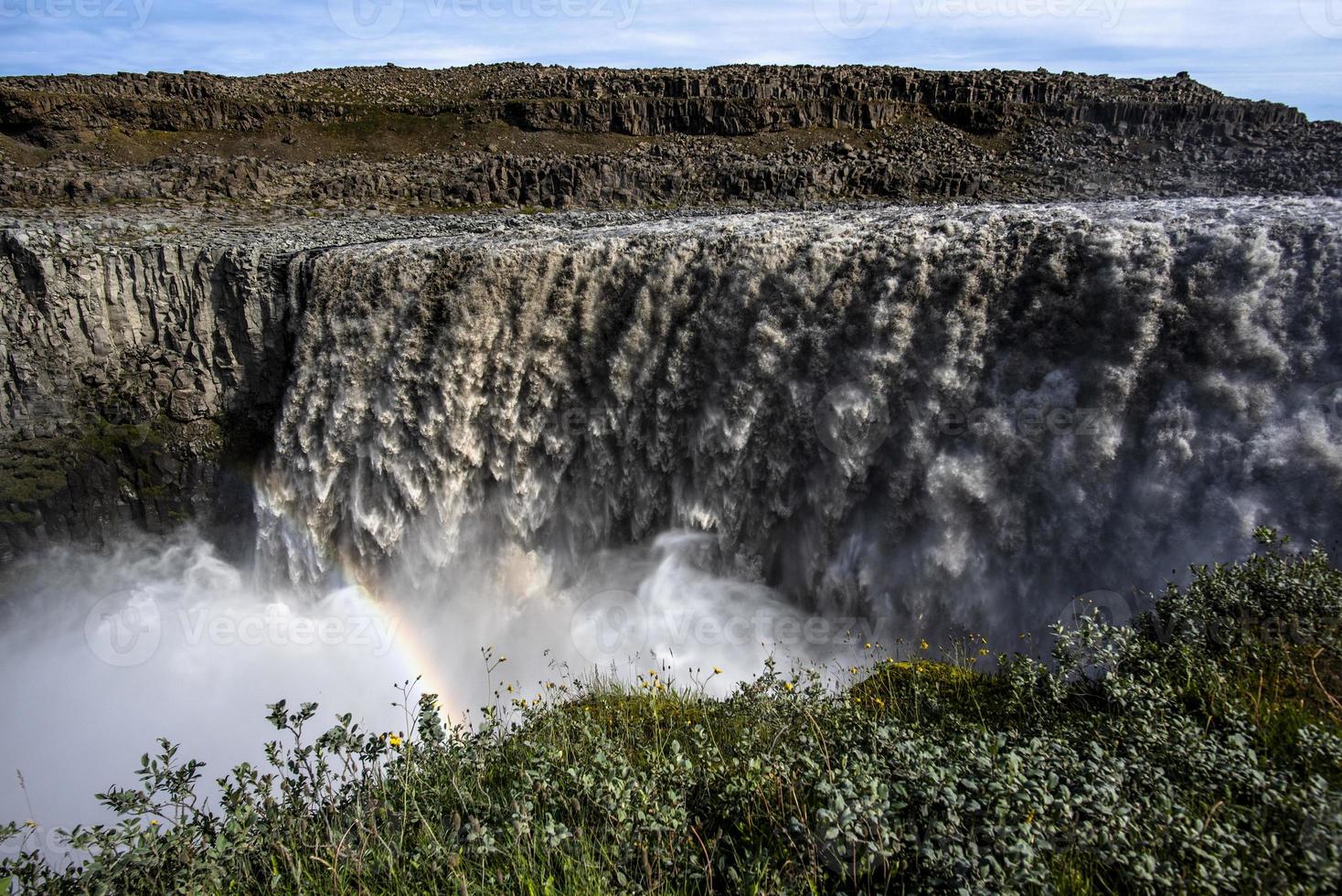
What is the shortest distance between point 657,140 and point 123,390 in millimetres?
17390

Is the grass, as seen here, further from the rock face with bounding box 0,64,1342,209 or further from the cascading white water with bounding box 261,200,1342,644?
the rock face with bounding box 0,64,1342,209

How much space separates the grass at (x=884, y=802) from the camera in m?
3.51

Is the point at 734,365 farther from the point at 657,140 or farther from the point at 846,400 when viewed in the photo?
the point at 657,140

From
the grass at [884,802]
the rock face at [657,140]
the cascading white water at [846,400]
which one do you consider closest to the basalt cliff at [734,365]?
the cascading white water at [846,400]

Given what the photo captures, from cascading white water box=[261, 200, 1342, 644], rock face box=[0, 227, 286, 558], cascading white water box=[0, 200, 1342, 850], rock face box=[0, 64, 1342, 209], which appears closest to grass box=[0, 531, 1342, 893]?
cascading white water box=[261, 200, 1342, 644]

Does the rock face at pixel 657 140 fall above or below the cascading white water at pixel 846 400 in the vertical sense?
above

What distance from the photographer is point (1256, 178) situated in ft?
57.1

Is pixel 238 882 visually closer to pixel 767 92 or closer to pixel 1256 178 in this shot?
pixel 1256 178

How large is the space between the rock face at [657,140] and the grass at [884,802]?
15.6m

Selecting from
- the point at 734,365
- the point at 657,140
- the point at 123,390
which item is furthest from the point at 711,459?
the point at 657,140

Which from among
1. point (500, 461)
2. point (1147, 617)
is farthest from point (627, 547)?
point (1147, 617)

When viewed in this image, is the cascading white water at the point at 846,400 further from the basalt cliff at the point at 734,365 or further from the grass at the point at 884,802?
the grass at the point at 884,802

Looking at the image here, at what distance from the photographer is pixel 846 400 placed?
10.2 meters

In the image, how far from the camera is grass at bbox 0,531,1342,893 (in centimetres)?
351
